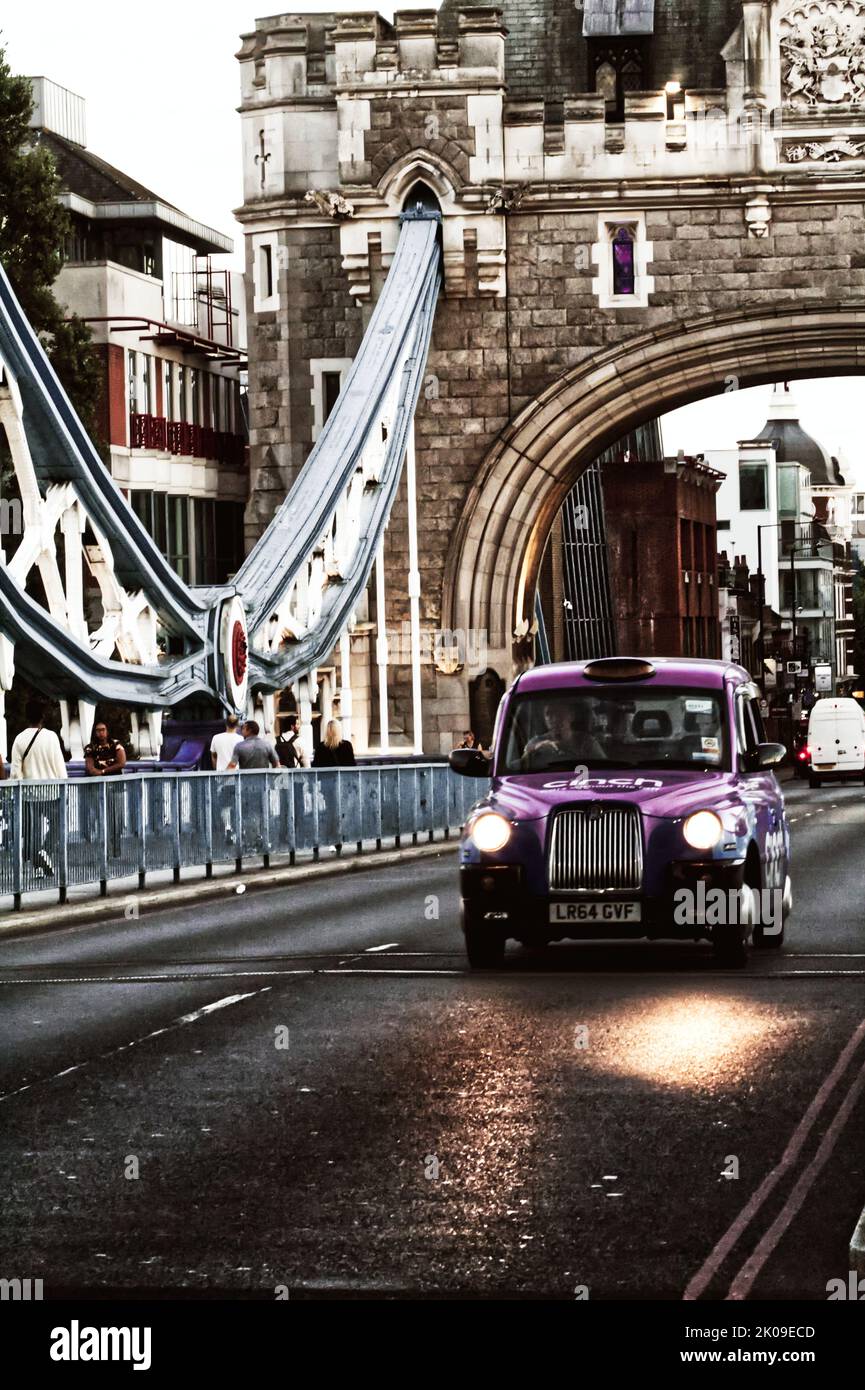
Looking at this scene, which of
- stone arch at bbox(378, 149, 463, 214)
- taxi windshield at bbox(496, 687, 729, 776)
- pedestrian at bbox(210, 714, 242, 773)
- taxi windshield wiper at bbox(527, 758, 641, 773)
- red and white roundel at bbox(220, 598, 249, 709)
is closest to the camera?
taxi windshield wiper at bbox(527, 758, 641, 773)

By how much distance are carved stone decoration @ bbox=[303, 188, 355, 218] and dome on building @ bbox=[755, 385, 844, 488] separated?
389 ft

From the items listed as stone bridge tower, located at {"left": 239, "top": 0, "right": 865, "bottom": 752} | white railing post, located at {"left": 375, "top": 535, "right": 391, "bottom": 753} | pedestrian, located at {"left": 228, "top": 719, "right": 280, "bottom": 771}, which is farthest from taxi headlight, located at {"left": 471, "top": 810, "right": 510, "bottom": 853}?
stone bridge tower, located at {"left": 239, "top": 0, "right": 865, "bottom": 752}

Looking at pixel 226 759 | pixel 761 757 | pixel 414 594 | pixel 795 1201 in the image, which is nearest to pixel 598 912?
pixel 761 757

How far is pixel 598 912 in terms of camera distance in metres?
13.7

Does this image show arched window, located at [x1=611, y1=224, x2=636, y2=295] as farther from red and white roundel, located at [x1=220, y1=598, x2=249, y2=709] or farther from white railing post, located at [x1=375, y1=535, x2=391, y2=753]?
red and white roundel, located at [x1=220, y1=598, x2=249, y2=709]

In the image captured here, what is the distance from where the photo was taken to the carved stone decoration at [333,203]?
130 ft

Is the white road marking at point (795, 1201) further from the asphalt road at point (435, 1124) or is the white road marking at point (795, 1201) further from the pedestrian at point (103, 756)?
the pedestrian at point (103, 756)

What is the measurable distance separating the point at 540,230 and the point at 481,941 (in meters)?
27.5

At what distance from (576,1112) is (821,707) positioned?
165ft

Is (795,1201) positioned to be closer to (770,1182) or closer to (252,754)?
(770,1182)

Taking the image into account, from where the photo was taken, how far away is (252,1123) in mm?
9055

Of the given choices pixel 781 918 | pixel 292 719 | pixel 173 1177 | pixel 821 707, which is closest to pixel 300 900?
pixel 781 918

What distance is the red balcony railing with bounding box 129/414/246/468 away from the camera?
1975 inches

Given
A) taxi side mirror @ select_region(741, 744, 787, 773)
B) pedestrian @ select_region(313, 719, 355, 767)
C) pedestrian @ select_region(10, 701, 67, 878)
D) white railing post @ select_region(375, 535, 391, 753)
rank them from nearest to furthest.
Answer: taxi side mirror @ select_region(741, 744, 787, 773) → pedestrian @ select_region(10, 701, 67, 878) → pedestrian @ select_region(313, 719, 355, 767) → white railing post @ select_region(375, 535, 391, 753)
